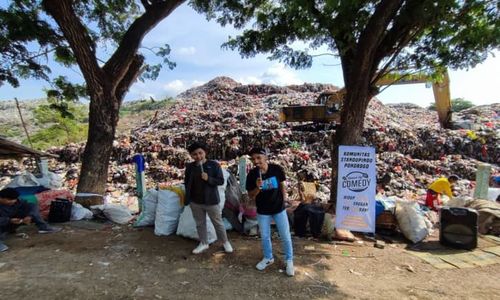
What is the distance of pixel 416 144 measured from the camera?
513 inches

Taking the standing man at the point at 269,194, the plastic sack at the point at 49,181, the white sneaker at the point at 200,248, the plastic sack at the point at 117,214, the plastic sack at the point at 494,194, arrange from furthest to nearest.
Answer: the plastic sack at the point at 494,194 < the plastic sack at the point at 49,181 < the plastic sack at the point at 117,214 < the white sneaker at the point at 200,248 < the standing man at the point at 269,194

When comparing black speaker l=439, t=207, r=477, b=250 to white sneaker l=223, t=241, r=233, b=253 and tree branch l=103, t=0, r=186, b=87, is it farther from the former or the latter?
tree branch l=103, t=0, r=186, b=87

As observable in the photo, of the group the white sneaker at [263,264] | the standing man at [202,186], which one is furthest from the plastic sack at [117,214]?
the white sneaker at [263,264]

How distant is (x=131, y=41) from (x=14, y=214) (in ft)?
11.9

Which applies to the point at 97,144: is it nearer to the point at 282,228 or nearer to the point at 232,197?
the point at 232,197

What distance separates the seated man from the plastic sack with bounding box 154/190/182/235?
1681 mm

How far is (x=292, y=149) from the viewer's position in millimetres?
11977

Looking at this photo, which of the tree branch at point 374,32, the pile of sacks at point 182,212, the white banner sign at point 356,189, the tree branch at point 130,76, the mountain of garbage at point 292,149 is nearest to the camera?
the pile of sacks at point 182,212

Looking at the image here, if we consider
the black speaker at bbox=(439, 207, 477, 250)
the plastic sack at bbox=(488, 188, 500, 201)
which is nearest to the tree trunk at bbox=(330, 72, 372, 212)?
the black speaker at bbox=(439, 207, 477, 250)

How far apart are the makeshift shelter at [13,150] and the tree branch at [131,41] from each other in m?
2.35

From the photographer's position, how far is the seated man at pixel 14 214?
4.57 meters

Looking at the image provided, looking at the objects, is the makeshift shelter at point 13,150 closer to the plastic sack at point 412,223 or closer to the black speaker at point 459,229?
→ the plastic sack at point 412,223

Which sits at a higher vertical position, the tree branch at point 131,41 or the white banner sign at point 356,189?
the tree branch at point 131,41

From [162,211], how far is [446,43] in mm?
5821
